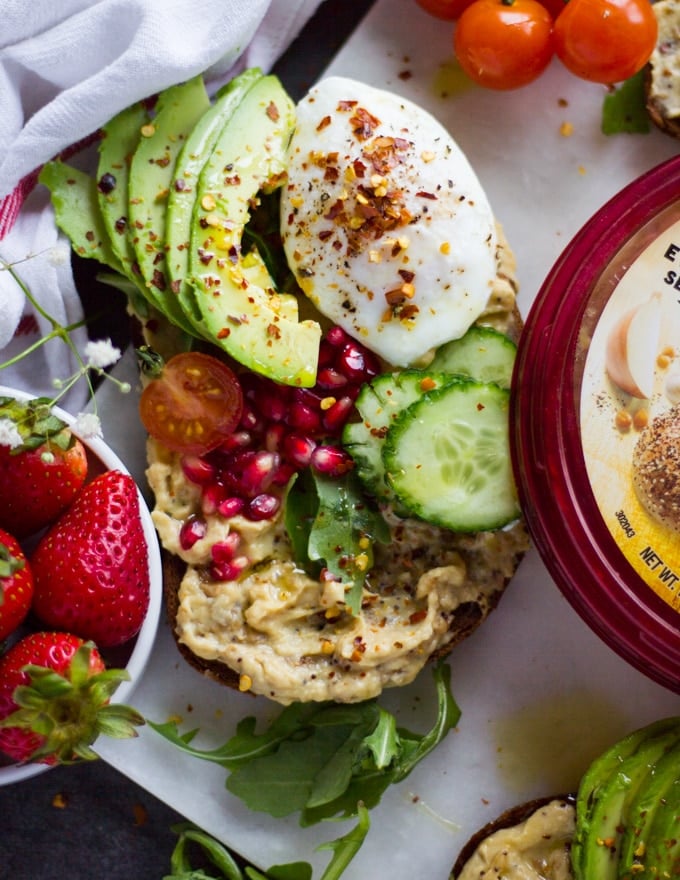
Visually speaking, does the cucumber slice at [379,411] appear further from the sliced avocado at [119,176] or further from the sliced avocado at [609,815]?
the sliced avocado at [609,815]

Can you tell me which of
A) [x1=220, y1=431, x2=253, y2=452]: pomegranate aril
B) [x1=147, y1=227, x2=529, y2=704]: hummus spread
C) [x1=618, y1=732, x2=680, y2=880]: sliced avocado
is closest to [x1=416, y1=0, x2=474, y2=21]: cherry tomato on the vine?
[x1=147, y1=227, x2=529, y2=704]: hummus spread

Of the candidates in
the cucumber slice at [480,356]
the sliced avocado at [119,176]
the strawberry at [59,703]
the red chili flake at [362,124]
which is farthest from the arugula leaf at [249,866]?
the red chili flake at [362,124]

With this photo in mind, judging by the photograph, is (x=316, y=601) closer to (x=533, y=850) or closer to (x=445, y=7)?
(x=533, y=850)

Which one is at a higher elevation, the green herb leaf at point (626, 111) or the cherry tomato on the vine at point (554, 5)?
the cherry tomato on the vine at point (554, 5)

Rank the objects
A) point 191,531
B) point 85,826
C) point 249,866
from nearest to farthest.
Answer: point 191,531 < point 249,866 < point 85,826

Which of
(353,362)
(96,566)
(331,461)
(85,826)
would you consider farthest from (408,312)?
(85,826)

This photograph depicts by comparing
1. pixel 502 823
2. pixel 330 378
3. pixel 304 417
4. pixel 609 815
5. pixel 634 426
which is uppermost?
pixel 634 426
